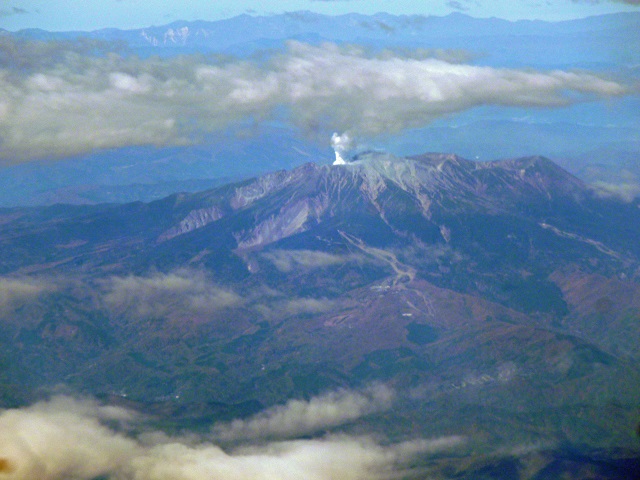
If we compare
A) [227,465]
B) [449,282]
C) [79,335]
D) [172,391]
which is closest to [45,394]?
[172,391]

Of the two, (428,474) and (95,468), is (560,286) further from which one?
(95,468)

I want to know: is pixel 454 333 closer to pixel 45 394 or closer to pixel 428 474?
pixel 428 474

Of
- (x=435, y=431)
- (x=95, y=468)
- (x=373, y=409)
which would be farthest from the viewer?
(x=373, y=409)

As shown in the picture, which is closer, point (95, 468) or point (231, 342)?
point (95, 468)

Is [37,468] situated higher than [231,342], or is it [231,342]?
[37,468]

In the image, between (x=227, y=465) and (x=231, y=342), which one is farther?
(x=231, y=342)

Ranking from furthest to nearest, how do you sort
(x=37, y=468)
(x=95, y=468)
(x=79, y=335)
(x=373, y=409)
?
(x=79, y=335) → (x=373, y=409) → (x=95, y=468) → (x=37, y=468)

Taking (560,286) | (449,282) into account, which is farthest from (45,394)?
(560,286)

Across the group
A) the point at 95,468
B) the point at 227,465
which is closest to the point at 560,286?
the point at 227,465

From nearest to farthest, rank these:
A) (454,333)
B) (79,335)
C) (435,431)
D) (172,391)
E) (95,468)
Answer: (95,468), (435,431), (172,391), (454,333), (79,335)

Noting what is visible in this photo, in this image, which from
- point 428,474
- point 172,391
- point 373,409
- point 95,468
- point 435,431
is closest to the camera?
point 95,468
